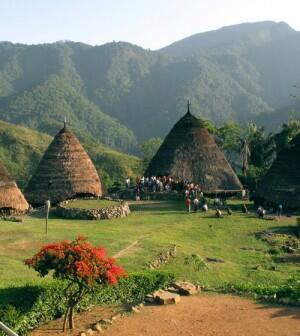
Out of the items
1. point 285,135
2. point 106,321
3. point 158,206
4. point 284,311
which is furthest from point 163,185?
point 106,321

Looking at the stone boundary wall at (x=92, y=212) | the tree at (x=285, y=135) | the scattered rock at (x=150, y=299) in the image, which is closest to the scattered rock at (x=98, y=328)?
the scattered rock at (x=150, y=299)

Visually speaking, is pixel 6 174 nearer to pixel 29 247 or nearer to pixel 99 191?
pixel 99 191

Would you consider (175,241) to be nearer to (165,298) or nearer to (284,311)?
(165,298)

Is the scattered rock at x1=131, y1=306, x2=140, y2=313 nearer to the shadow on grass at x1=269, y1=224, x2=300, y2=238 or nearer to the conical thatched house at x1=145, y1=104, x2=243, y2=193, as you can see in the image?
the shadow on grass at x1=269, y1=224, x2=300, y2=238

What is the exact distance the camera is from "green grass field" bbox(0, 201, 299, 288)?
19.1 m

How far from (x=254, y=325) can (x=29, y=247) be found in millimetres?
10317

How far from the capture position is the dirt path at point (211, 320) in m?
12.8

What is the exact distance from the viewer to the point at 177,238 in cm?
2520

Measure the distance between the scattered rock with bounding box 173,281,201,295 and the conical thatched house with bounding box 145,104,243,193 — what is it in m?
22.1

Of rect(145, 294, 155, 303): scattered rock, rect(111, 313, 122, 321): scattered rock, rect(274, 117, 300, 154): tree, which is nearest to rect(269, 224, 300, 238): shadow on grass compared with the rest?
rect(145, 294, 155, 303): scattered rock

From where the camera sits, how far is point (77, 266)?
12.4 metres

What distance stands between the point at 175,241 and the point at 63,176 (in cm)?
1307

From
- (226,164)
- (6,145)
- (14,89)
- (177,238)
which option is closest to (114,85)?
(14,89)

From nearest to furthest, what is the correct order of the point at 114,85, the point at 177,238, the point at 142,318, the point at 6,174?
the point at 142,318, the point at 177,238, the point at 6,174, the point at 114,85
